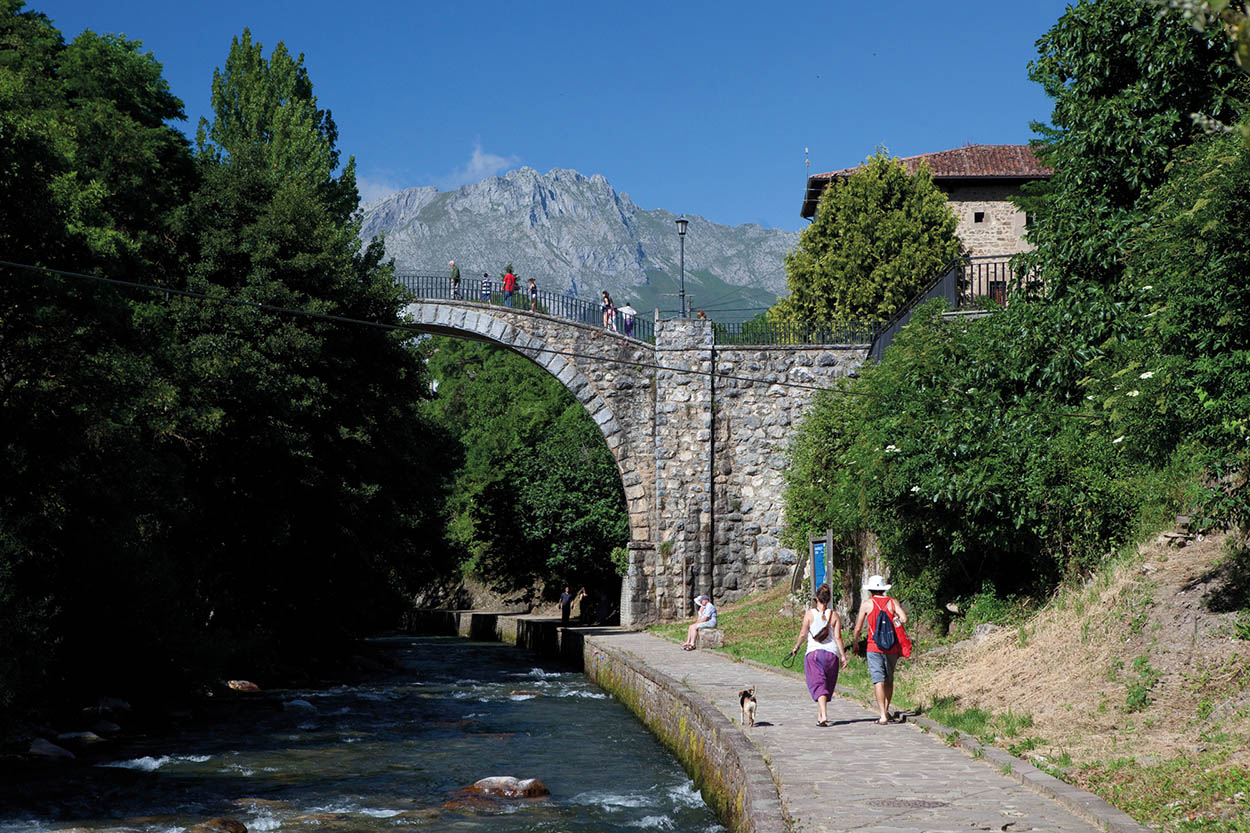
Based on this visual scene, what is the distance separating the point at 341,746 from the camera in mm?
13195

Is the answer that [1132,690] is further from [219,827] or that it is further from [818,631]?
[219,827]

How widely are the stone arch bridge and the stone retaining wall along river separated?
2.10 metres

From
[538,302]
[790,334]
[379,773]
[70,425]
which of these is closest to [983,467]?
[379,773]

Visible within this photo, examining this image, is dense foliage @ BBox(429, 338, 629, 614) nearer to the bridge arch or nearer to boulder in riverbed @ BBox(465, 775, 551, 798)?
the bridge arch

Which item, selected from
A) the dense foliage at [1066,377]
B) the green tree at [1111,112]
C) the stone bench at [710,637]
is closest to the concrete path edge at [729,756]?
the stone bench at [710,637]

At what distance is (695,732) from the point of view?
10.9 m

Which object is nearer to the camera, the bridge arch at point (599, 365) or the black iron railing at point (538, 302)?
the bridge arch at point (599, 365)

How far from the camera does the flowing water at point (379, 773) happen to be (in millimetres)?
9289

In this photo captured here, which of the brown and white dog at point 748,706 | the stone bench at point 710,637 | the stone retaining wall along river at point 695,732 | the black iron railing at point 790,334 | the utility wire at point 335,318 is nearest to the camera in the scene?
the stone retaining wall along river at point 695,732

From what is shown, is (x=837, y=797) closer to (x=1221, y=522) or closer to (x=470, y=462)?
(x=1221, y=522)

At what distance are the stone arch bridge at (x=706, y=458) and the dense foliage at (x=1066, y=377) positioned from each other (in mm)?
11744

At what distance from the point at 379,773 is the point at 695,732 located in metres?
3.31

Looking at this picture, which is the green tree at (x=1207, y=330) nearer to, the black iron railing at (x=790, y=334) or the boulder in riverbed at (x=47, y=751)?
the boulder in riverbed at (x=47, y=751)

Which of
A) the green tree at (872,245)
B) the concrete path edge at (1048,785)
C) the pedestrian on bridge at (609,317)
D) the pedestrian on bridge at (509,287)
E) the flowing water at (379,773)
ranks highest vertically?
the green tree at (872,245)
